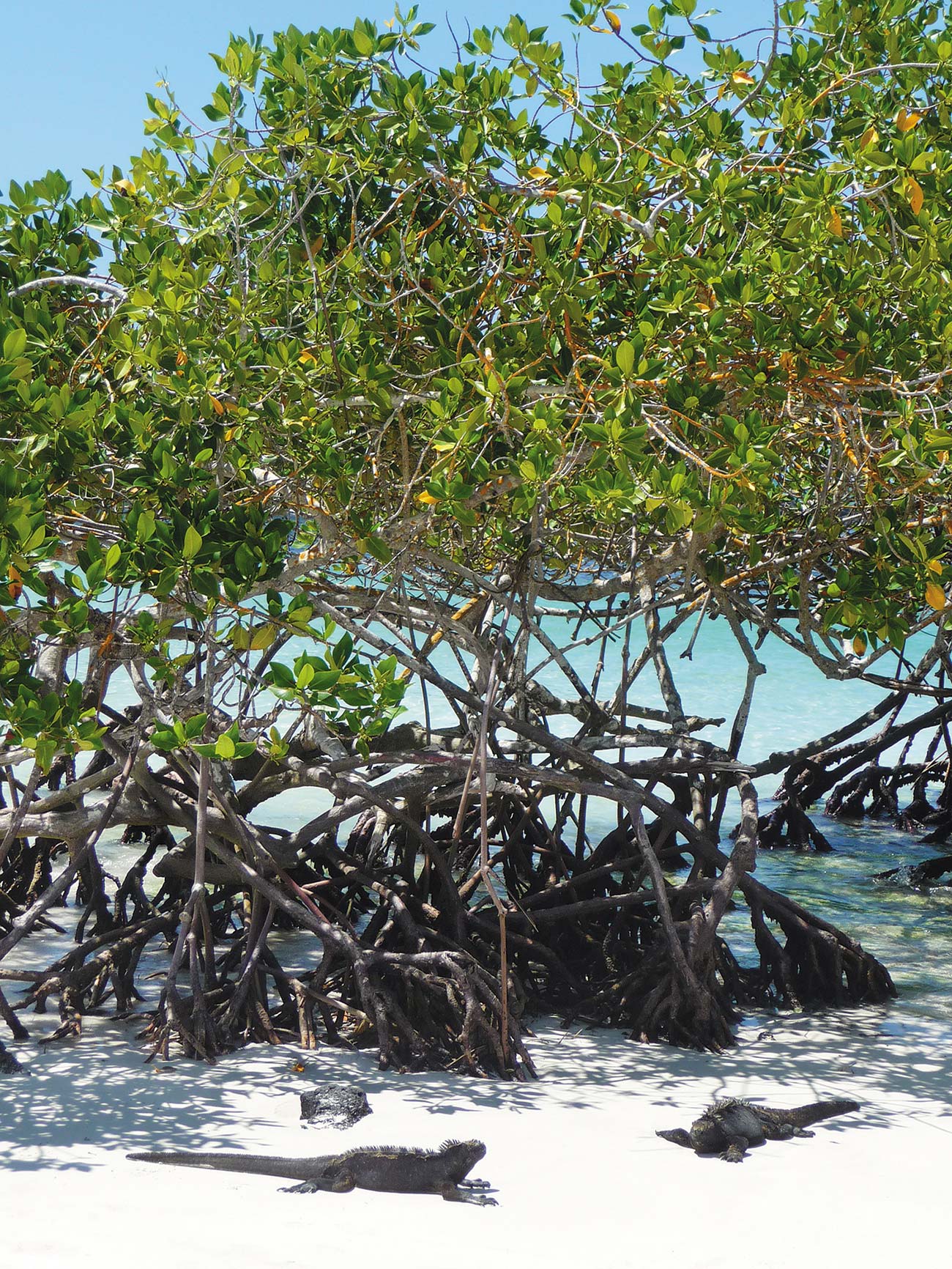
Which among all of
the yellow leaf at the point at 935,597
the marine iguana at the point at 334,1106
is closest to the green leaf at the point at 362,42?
the yellow leaf at the point at 935,597

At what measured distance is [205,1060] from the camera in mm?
3959

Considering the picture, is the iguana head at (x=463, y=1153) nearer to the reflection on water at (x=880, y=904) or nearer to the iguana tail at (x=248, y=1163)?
the iguana tail at (x=248, y=1163)

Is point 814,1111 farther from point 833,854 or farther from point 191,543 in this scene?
point 833,854

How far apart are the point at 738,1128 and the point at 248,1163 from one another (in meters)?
1.34

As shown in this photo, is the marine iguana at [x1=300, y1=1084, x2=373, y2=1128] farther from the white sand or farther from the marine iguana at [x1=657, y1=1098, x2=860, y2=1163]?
the marine iguana at [x1=657, y1=1098, x2=860, y2=1163]

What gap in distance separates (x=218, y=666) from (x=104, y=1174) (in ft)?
4.69

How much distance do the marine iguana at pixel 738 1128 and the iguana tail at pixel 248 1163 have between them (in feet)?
3.36

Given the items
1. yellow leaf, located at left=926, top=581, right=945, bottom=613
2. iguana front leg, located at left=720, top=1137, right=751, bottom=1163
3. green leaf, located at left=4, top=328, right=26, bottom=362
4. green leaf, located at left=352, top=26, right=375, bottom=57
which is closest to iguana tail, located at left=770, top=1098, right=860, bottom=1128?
iguana front leg, located at left=720, top=1137, right=751, bottom=1163

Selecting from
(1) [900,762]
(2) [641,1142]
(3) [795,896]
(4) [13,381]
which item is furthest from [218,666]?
(1) [900,762]

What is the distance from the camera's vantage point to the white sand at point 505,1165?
288cm

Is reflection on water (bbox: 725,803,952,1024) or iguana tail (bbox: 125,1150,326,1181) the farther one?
reflection on water (bbox: 725,803,952,1024)

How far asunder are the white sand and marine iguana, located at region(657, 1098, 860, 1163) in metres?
0.03

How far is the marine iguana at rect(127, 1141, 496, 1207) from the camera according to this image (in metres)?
3.13

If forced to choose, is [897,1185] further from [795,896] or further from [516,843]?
[795,896]
